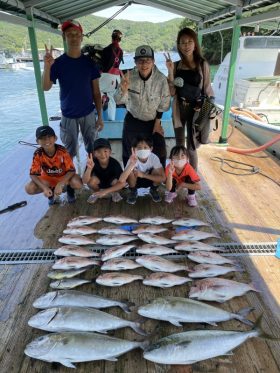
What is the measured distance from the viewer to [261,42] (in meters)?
10.7

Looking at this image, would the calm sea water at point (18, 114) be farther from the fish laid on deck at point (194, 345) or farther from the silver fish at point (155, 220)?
the fish laid on deck at point (194, 345)

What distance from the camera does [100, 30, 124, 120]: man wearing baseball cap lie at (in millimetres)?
5719

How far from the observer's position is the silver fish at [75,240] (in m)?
3.00

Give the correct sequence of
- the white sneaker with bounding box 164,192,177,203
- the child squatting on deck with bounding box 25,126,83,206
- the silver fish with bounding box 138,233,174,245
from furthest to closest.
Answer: the white sneaker with bounding box 164,192,177,203, the child squatting on deck with bounding box 25,126,83,206, the silver fish with bounding box 138,233,174,245

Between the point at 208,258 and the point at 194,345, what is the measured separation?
3.24ft

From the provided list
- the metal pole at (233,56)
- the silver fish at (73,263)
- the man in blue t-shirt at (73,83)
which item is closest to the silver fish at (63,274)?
the silver fish at (73,263)

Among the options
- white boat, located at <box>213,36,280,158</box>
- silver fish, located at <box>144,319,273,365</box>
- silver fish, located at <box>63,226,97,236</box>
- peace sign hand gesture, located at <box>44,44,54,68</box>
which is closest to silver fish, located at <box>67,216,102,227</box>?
silver fish, located at <box>63,226,97,236</box>

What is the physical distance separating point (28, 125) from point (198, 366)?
32.7 feet

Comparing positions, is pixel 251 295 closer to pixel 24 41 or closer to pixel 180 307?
pixel 180 307

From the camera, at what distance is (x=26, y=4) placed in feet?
14.5

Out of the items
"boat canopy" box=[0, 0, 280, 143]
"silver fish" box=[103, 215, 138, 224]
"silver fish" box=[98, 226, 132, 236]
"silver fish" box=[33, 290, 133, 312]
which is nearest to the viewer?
"silver fish" box=[33, 290, 133, 312]

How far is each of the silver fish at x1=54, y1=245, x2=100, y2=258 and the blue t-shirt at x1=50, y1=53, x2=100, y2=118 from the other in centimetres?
180

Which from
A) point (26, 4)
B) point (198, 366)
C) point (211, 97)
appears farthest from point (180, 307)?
point (26, 4)

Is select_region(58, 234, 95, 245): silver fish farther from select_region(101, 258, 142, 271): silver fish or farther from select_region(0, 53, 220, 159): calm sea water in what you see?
select_region(0, 53, 220, 159): calm sea water
